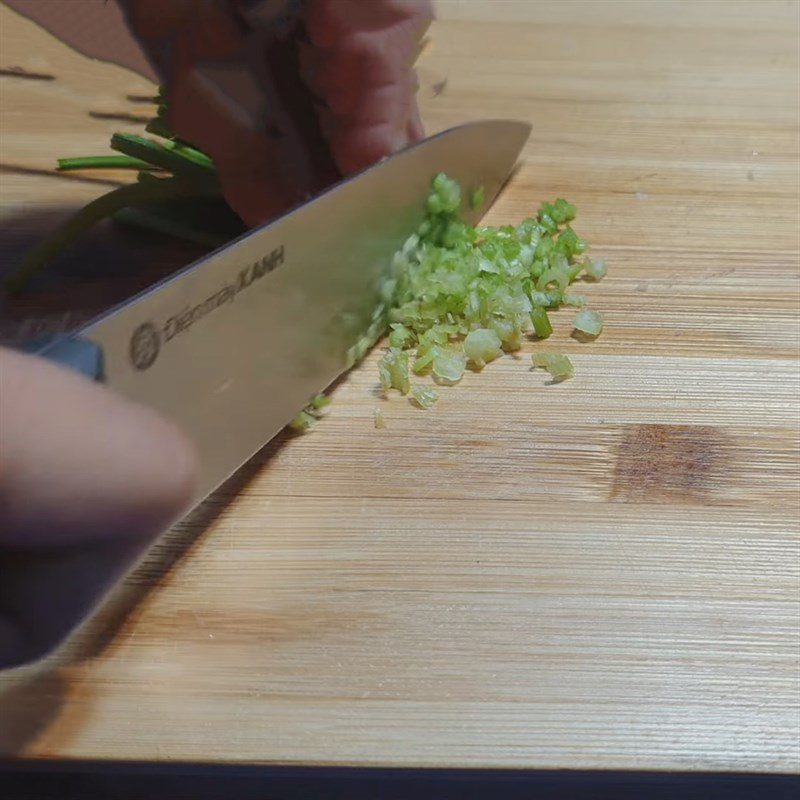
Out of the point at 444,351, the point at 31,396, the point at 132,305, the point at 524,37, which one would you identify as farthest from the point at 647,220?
the point at 31,396

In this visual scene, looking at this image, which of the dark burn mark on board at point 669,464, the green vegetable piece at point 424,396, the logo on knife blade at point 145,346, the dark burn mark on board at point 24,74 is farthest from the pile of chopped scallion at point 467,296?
the dark burn mark on board at point 24,74

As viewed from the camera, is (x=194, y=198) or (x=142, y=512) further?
(x=194, y=198)

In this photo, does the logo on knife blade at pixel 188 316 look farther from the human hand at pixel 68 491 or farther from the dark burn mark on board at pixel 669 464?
the dark burn mark on board at pixel 669 464

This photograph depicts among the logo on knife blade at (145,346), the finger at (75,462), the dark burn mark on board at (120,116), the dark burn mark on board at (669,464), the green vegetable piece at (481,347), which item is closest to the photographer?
the finger at (75,462)

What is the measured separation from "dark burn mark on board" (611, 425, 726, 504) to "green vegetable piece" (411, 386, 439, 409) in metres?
0.19

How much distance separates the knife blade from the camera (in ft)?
2.34

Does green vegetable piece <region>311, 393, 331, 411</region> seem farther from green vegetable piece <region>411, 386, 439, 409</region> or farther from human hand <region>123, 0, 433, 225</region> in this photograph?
human hand <region>123, 0, 433, 225</region>

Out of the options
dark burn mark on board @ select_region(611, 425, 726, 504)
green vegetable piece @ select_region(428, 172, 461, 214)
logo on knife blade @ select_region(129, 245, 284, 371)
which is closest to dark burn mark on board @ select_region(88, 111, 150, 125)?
green vegetable piece @ select_region(428, 172, 461, 214)

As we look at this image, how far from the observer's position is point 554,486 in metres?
0.87

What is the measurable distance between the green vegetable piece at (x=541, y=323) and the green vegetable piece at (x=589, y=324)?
3 cm

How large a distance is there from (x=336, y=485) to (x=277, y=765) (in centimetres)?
26

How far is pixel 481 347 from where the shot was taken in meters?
0.97

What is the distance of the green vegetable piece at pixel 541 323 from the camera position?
990 mm

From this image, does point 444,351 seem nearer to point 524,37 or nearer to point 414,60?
point 414,60
